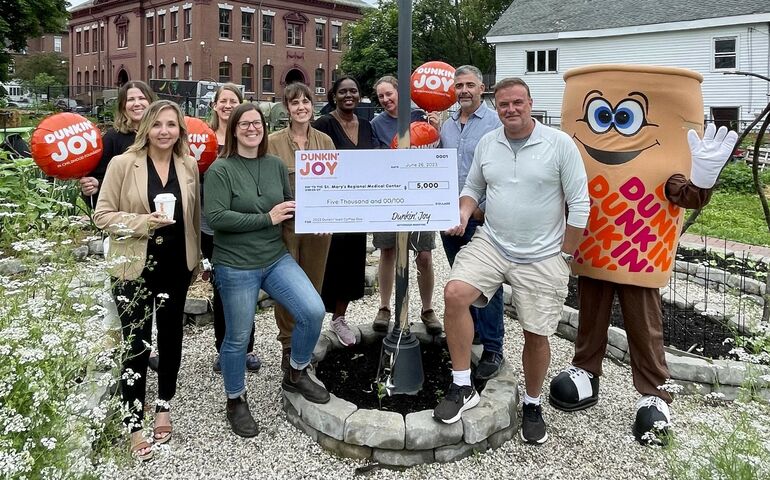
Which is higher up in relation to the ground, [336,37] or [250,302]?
[336,37]

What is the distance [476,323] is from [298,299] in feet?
4.32

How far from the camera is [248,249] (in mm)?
3207

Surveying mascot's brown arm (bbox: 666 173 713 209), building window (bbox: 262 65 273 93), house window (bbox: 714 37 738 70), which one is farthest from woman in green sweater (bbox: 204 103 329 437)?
building window (bbox: 262 65 273 93)

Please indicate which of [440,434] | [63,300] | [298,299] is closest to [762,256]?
[440,434]

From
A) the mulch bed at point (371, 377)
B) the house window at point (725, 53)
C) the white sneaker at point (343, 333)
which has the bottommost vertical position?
the mulch bed at point (371, 377)

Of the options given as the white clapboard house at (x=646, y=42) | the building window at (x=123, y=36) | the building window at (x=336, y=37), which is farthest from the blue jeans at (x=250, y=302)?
the building window at (x=123, y=36)

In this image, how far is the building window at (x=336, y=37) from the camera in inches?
1751

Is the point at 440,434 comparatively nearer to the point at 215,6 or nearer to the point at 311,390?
the point at 311,390

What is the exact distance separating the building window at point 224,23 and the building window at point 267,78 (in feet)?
10.6

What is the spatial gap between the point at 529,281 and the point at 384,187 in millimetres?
937

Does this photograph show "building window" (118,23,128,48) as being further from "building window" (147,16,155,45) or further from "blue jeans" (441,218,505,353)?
"blue jeans" (441,218,505,353)

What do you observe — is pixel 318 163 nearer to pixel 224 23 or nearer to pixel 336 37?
pixel 224 23

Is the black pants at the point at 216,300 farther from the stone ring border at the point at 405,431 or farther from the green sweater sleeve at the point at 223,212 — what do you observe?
the stone ring border at the point at 405,431

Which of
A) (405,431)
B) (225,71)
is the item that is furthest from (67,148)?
(225,71)
